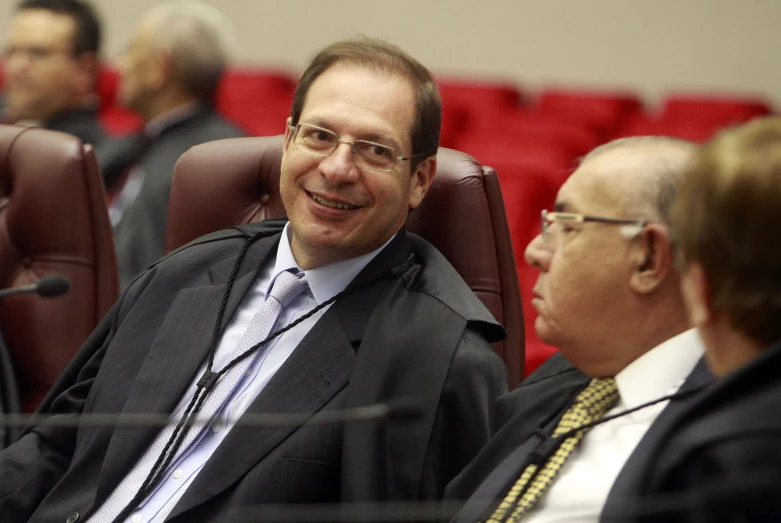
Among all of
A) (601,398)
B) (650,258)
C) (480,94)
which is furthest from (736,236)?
(480,94)

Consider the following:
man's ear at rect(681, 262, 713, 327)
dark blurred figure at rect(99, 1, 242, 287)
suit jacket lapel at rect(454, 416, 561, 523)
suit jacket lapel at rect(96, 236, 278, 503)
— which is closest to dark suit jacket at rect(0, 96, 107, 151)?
dark blurred figure at rect(99, 1, 242, 287)

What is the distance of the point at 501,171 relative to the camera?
2.98m

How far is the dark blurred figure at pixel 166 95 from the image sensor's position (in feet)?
9.30

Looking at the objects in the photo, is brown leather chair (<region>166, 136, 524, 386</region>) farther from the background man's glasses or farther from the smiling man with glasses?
the background man's glasses

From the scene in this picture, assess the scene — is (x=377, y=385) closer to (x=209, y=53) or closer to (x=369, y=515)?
(x=369, y=515)

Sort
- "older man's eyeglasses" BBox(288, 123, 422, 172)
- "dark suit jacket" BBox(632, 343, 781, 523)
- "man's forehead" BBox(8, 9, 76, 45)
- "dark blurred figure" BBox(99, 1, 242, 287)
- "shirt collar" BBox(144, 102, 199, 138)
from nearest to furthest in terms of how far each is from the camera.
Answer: "dark suit jacket" BBox(632, 343, 781, 523) < "older man's eyeglasses" BBox(288, 123, 422, 172) < "dark blurred figure" BBox(99, 1, 242, 287) < "shirt collar" BBox(144, 102, 199, 138) < "man's forehead" BBox(8, 9, 76, 45)

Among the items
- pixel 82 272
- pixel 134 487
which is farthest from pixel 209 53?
pixel 134 487

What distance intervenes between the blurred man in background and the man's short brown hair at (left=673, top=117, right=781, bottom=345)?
261 cm

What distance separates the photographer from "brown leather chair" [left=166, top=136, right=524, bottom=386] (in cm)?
165

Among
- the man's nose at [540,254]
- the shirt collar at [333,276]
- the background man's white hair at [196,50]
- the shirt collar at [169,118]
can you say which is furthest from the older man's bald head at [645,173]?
the background man's white hair at [196,50]

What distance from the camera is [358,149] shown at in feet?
5.15

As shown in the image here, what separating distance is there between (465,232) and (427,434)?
0.39 meters

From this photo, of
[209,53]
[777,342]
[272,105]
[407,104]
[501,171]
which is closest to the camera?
[777,342]

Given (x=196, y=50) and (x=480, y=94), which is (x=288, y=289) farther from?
(x=480, y=94)
